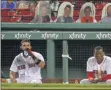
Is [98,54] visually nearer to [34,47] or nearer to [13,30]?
[34,47]

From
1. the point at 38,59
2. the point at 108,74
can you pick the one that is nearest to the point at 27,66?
the point at 38,59

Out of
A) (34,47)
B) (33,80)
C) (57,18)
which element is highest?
(57,18)

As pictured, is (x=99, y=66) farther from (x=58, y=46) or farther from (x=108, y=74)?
(x=58, y=46)

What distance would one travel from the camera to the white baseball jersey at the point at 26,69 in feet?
27.0

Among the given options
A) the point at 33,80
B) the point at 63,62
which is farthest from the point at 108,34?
the point at 33,80

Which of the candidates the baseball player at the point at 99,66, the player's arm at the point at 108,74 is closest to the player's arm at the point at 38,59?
the baseball player at the point at 99,66

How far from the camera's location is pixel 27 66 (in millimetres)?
8336

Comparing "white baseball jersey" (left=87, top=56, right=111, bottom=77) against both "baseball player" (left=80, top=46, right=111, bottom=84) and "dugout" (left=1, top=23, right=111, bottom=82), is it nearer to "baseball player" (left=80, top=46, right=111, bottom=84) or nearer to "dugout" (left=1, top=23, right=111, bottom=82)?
"baseball player" (left=80, top=46, right=111, bottom=84)

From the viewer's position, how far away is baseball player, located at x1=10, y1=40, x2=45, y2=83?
8.12 meters

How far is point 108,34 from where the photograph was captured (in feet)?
32.3

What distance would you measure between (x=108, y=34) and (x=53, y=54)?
1.36 meters

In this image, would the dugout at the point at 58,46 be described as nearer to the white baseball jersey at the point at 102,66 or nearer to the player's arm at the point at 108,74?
the white baseball jersey at the point at 102,66

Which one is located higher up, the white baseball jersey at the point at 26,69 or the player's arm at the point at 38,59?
the player's arm at the point at 38,59

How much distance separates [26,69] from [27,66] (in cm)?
6
